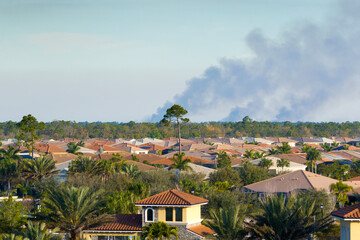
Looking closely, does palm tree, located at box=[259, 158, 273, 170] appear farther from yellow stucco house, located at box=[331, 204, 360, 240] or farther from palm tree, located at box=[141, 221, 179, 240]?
yellow stucco house, located at box=[331, 204, 360, 240]

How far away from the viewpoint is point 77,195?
4675 centimetres

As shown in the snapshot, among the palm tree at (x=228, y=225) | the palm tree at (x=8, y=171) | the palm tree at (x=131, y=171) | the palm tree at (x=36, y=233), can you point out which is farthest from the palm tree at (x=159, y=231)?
the palm tree at (x=8, y=171)

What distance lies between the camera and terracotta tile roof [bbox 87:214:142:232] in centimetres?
4744

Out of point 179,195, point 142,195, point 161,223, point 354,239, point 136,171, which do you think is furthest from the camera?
point 136,171

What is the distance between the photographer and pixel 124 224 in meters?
48.2

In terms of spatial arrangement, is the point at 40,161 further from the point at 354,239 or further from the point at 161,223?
the point at 354,239

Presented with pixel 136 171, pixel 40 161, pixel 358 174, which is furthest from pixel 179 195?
pixel 358 174

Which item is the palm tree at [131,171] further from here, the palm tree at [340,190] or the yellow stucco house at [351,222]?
the yellow stucco house at [351,222]

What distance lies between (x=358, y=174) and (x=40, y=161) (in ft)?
151

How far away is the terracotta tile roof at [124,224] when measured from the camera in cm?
4744

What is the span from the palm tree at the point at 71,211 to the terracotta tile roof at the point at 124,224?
0.69m

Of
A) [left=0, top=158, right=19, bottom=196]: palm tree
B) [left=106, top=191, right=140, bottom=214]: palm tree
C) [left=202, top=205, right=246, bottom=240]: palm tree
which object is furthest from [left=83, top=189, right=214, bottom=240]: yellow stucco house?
[left=0, top=158, right=19, bottom=196]: palm tree

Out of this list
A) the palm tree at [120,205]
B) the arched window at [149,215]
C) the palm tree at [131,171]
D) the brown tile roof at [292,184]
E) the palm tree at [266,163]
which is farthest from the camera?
the palm tree at [266,163]

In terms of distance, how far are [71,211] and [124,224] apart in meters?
4.17
